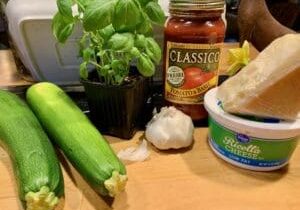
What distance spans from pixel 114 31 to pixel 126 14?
0.04 meters

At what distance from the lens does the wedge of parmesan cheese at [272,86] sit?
0.42 meters

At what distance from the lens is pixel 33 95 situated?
0.56 meters

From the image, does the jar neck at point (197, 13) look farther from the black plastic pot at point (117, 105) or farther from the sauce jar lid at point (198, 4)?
the black plastic pot at point (117, 105)

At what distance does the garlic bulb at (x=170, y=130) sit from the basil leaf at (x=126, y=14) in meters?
0.15

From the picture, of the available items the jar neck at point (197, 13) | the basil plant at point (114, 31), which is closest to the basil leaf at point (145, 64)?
the basil plant at point (114, 31)

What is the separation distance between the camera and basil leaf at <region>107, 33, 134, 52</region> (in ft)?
1.47

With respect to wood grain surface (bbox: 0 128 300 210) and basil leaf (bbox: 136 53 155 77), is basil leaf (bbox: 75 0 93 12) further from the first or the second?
wood grain surface (bbox: 0 128 300 210)

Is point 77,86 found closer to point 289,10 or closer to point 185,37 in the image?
point 185,37

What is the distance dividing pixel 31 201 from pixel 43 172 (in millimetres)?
39

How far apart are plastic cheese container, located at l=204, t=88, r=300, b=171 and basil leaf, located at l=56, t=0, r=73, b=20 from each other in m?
0.25

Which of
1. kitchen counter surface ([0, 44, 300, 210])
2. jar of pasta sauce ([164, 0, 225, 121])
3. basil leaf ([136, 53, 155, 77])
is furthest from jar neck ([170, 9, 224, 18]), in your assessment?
kitchen counter surface ([0, 44, 300, 210])

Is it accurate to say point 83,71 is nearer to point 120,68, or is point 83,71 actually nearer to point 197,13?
point 120,68

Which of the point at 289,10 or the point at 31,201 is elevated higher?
the point at 31,201

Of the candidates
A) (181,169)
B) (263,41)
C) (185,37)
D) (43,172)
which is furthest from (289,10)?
(43,172)
